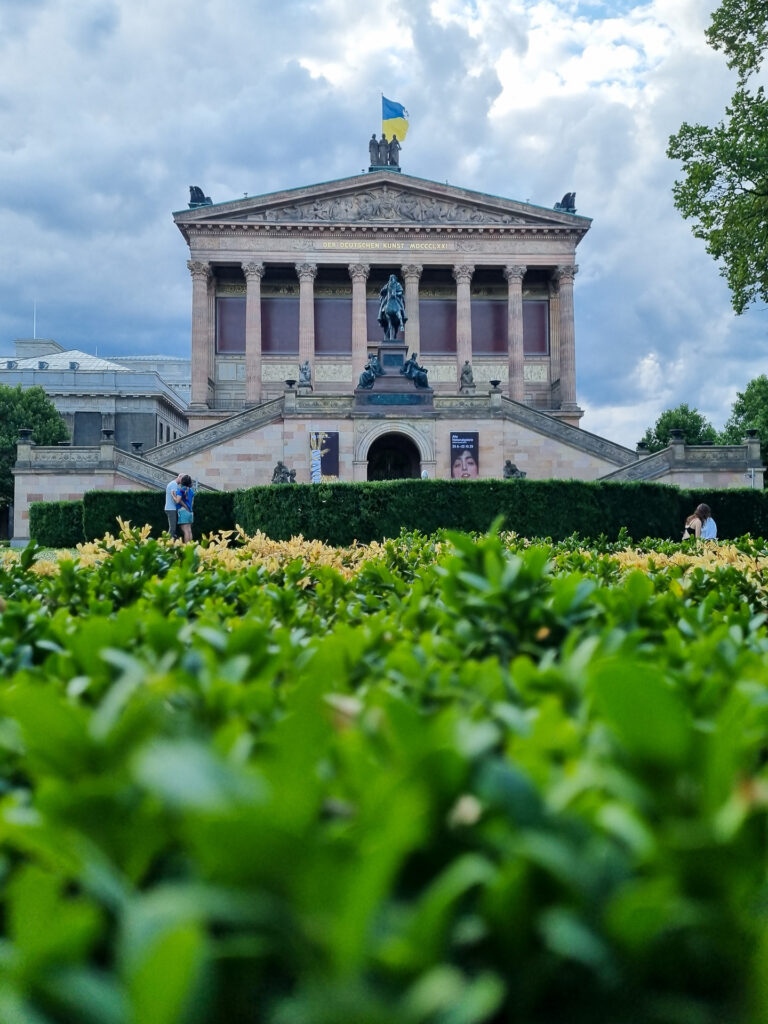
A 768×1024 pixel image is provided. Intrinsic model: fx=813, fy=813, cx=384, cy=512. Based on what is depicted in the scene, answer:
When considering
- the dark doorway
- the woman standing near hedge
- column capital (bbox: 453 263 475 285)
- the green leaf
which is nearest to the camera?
the green leaf

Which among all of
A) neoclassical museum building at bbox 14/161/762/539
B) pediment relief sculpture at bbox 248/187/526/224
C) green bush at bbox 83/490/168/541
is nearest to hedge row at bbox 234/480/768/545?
green bush at bbox 83/490/168/541

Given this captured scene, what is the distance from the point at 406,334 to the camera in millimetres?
53406

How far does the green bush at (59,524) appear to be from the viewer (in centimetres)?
2692

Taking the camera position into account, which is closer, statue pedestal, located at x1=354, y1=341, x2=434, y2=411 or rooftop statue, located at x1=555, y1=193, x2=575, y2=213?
statue pedestal, located at x1=354, y1=341, x2=434, y2=411

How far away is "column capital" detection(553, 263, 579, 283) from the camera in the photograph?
176 feet

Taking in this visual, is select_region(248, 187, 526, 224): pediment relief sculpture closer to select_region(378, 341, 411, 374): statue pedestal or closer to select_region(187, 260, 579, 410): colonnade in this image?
select_region(187, 260, 579, 410): colonnade

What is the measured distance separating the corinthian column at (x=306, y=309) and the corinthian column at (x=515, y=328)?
12.8m

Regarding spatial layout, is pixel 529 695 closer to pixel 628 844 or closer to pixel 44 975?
pixel 628 844

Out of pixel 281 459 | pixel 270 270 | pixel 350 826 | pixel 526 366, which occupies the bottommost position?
pixel 350 826

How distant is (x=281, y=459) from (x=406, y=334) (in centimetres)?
2086

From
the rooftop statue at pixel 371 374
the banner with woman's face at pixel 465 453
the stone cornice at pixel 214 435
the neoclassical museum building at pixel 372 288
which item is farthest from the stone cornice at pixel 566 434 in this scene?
the stone cornice at pixel 214 435

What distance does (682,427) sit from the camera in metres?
66.9

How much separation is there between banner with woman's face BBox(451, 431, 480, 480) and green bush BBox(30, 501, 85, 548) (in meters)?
15.6

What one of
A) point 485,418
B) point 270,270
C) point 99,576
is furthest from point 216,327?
point 99,576
